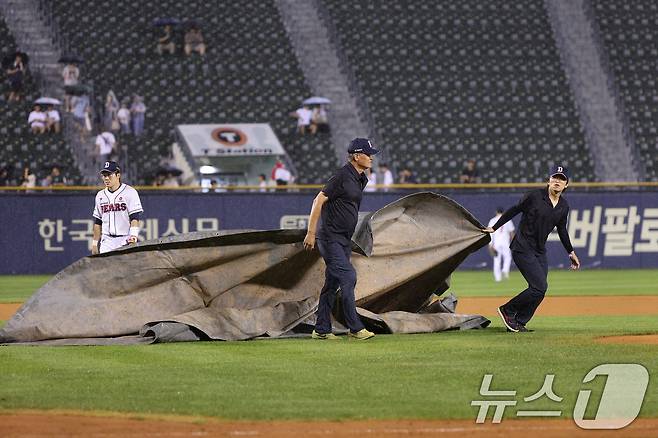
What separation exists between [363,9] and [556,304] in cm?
2572

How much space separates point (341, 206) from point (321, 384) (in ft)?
12.3

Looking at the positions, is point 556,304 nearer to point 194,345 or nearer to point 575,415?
point 194,345

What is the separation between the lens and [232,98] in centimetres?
4072

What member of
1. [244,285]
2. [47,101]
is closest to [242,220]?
[47,101]

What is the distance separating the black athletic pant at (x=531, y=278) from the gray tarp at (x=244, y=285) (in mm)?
1053

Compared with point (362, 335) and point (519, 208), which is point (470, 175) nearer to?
point (519, 208)

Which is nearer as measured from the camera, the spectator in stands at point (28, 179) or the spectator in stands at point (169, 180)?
the spectator in stands at point (28, 179)

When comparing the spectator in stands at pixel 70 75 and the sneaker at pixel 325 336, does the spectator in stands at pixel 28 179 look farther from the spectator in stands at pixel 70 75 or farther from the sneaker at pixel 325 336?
the sneaker at pixel 325 336

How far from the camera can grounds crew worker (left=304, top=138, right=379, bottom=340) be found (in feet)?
45.1

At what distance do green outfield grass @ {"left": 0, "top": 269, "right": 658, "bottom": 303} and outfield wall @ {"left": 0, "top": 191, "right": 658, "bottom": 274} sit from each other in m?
0.50

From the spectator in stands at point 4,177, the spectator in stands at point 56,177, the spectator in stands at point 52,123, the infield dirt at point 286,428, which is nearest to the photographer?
the infield dirt at point 286,428

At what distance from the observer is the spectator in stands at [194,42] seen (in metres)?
41.8

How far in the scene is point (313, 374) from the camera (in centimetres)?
1099

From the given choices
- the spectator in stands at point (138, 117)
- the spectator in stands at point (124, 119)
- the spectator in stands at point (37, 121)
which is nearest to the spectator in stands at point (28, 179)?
the spectator in stands at point (37, 121)
